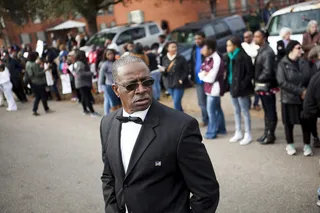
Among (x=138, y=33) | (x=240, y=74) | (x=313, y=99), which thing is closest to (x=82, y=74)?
(x=240, y=74)

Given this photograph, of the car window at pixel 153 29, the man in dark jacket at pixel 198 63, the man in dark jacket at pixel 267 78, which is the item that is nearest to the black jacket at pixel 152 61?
the man in dark jacket at pixel 198 63

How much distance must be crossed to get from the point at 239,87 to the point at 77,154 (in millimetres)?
3174

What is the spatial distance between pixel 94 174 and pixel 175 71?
276 cm

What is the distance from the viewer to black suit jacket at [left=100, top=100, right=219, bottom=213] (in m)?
2.13

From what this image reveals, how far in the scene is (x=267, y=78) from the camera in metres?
5.54

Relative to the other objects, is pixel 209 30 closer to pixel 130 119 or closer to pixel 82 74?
pixel 82 74

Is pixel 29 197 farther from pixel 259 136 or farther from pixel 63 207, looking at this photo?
pixel 259 136

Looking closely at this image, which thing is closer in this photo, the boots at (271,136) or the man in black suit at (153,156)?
the man in black suit at (153,156)

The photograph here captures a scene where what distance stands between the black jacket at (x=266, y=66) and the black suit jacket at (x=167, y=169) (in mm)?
3694

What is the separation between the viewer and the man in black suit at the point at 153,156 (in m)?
2.13

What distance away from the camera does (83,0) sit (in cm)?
1614

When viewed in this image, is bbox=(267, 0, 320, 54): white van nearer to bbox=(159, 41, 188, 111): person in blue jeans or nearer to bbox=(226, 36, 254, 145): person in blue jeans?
bbox=(159, 41, 188, 111): person in blue jeans

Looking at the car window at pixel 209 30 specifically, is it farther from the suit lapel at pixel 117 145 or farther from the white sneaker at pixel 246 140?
the suit lapel at pixel 117 145

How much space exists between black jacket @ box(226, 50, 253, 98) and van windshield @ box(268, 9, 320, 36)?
5.30 metres
